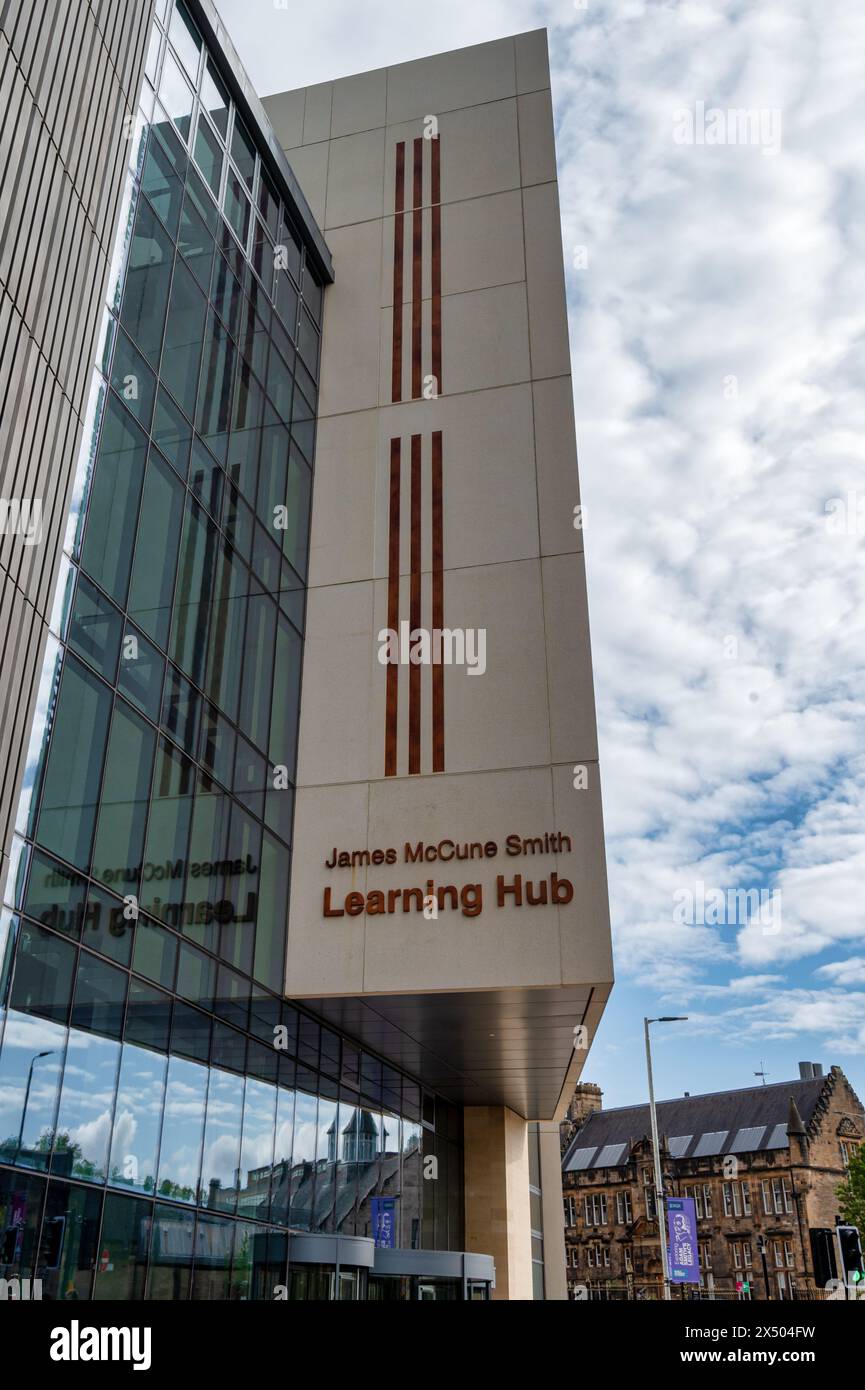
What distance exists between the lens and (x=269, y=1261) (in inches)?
684

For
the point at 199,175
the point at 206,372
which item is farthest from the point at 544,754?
the point at 199,175

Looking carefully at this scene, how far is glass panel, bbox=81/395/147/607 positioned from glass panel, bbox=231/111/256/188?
350 inches

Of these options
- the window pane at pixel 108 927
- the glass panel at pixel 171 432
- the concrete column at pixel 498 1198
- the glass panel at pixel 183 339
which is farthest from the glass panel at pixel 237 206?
the concrete column at pixel 498 1198

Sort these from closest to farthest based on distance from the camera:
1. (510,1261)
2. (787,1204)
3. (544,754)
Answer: (544,754) < (510,1261) < (787,1204)

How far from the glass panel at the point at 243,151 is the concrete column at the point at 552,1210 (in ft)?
94.4

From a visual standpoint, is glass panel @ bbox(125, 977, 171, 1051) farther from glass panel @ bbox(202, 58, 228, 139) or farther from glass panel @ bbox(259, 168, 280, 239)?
glass panel @ bbox(259, 168, 280, 239)

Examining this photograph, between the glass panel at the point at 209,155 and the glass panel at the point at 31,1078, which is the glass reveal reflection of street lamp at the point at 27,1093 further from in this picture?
the glass panel at the point at 209,155

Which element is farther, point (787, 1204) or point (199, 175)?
point (787, 1204)

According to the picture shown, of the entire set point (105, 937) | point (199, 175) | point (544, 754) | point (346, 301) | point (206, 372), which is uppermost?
point (346, 301)

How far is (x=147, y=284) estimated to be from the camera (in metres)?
16.9

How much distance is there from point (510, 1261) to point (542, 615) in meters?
17.8

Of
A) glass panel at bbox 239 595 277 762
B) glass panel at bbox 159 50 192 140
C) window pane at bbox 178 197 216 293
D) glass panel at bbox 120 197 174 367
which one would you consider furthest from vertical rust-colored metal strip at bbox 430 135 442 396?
glass panel at bbox 120 197 174 367

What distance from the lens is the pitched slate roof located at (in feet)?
→ 318

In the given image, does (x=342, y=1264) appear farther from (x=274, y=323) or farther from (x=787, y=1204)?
(x=787, y=1204)
